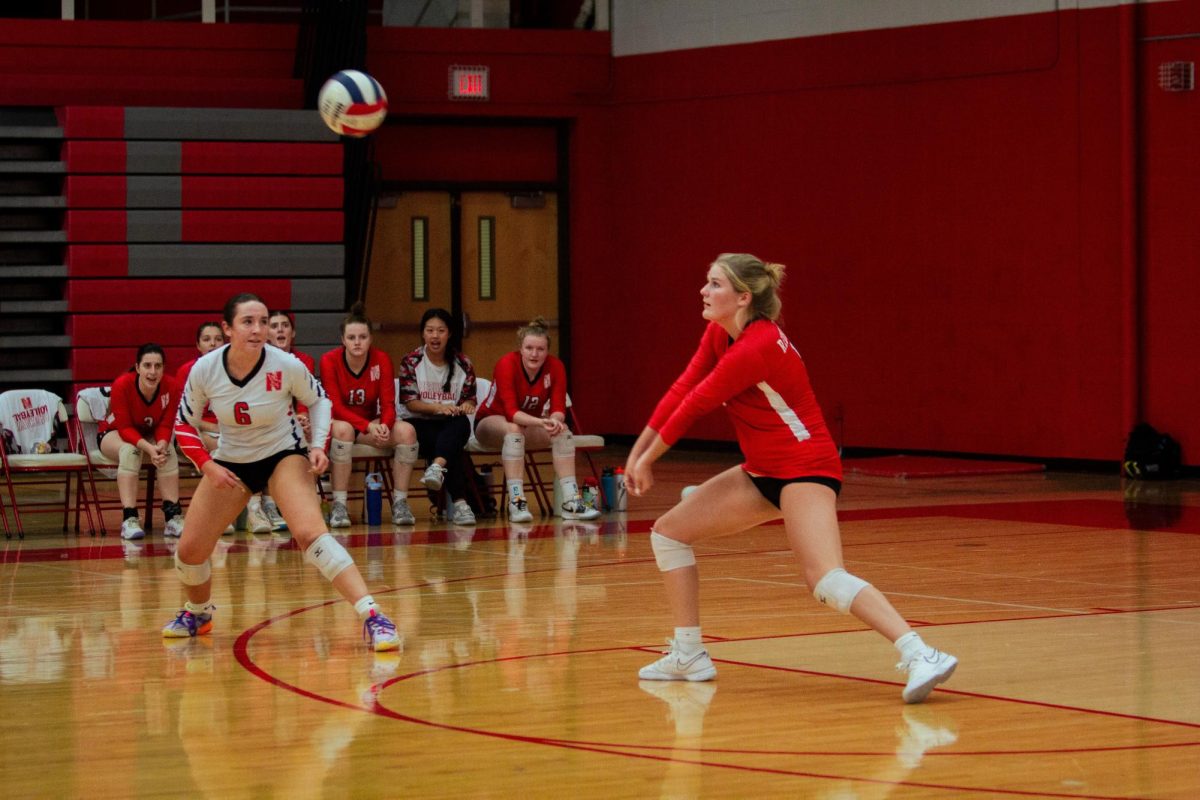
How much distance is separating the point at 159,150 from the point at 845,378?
6.70m

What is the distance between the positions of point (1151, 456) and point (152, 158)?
898 centimetres

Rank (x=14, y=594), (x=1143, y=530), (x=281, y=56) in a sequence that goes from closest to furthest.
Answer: (x=14, y=594)
(x=1143, y=530)
(x=281, y=56)

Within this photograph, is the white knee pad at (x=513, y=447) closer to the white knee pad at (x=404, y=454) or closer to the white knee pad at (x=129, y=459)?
the white knee pad at (x=404, y=454)

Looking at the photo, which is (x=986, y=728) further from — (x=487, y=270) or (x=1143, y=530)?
(x=487, y=270)

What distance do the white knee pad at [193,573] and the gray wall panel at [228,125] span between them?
350 inches

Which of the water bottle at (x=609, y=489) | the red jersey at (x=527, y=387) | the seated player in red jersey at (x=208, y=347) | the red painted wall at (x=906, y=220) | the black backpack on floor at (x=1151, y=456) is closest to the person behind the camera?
the seated player in red jersey at (x=208, y=347)

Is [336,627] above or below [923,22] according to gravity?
below

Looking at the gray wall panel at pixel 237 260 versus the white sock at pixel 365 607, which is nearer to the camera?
the white sock at pixel 365 607

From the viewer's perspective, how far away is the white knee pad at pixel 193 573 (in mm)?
6918

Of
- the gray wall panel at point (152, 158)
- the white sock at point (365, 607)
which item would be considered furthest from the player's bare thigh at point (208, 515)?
the gray wall panel at point (152, 158)

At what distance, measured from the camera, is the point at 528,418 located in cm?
1141

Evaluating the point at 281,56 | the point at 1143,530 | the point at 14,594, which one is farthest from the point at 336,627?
the point at 281,56

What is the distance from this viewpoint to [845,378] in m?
16.3

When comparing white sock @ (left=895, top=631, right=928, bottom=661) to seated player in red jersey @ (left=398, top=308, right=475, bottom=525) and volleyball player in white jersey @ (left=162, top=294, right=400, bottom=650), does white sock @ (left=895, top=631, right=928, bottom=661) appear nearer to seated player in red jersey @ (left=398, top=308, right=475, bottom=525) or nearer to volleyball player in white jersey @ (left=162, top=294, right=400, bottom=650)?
volleyball player in white jersey @ (left=162, top=294, right=400, bottom=650)
